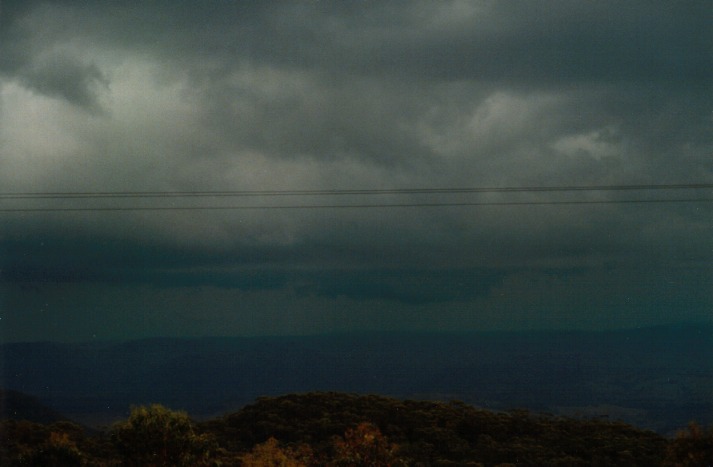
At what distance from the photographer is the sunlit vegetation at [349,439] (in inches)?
1528

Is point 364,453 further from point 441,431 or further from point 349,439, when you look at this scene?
point 441,431

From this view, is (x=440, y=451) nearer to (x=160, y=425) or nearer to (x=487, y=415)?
(x=487, y=415)

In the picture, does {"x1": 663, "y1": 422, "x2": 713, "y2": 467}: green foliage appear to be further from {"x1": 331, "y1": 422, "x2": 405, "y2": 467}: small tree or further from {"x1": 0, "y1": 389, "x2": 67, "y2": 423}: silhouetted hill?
{"x1": 0, "y1": 389, "x2": 67, "y2": 423}: silhouetted hill

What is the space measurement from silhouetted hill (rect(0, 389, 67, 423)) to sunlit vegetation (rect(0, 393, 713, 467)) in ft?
36.7

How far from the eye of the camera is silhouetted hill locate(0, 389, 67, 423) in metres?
69.3

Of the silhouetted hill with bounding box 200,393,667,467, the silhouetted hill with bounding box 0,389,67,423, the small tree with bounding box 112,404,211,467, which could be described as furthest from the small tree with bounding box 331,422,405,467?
the silhouetted hill with bounding box 0,389,67,423

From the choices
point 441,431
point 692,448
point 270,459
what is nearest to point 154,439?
point 270,459

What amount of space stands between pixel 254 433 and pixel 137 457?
97.1 ft

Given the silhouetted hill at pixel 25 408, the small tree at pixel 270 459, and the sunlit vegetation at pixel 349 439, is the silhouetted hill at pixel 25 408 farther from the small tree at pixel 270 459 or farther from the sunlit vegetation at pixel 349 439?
the small tree at pixel 270 459

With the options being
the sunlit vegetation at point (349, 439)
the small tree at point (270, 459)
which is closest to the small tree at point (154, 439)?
the sunlit vegetation at point (349, 439)

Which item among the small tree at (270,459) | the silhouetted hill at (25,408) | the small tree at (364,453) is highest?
the small tree at (364,453)

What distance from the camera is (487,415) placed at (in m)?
69.6

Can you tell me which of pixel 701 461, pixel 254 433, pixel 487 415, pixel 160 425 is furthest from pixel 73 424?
pixel 701 461

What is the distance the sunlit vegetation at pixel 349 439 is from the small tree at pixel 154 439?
0.16 ft
